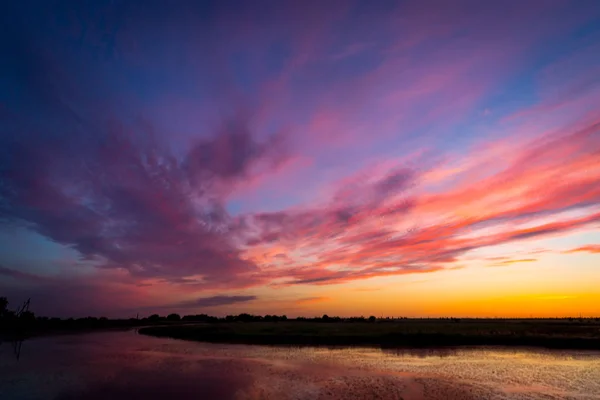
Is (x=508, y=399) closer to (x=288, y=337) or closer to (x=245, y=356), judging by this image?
(x=245, y=356)

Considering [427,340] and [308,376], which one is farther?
[427,340]

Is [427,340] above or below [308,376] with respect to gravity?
above

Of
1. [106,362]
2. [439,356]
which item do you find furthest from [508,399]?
[106,362]

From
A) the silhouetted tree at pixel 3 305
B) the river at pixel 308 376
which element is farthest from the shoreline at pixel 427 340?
the silhouetted tree at pixel 3 305

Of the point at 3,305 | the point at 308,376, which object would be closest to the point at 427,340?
the point at 308,376

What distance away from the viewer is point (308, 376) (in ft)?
102

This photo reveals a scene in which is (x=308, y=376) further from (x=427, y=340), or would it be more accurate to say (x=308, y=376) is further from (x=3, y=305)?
(x=3, y=305)

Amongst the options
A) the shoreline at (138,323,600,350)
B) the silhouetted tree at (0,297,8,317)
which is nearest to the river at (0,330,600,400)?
the shoreline at (138,323,600,350)

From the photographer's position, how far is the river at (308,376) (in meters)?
24.9

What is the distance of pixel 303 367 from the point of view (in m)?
36.1

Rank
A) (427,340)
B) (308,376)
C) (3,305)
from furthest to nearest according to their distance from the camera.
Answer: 1. (3,305)
2. (427,340)
3. (308,376)

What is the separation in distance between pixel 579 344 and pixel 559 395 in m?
38.6

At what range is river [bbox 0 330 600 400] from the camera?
24891mm

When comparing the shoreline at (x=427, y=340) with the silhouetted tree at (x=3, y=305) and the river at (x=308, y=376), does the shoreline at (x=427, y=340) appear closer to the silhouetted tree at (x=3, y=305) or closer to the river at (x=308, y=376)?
the river at (x=308, y=376)
